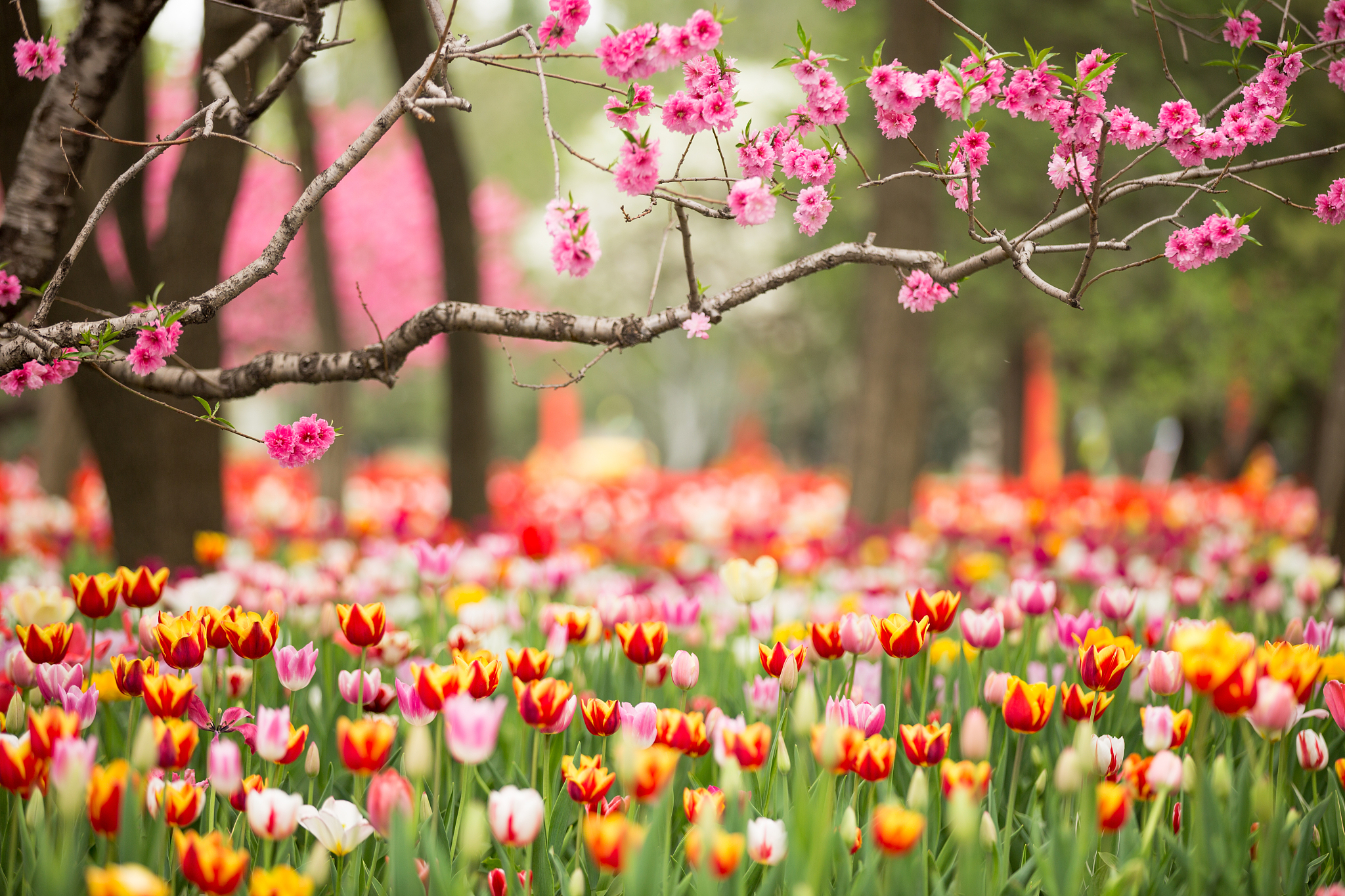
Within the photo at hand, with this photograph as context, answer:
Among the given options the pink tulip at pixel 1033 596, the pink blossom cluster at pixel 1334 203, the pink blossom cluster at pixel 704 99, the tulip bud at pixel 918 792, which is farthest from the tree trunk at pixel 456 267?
the tulip bud at pixel 918 792

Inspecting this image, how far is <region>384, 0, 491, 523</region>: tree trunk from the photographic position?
6.03 meters

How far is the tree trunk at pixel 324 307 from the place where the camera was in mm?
7277

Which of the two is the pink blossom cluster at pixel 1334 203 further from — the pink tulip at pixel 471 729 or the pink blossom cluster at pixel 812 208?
the pink tulip at pixel 471 729

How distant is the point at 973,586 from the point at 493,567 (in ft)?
7.22

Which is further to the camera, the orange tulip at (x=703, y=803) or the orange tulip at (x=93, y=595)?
the orange tulip at (x=93, y=595)

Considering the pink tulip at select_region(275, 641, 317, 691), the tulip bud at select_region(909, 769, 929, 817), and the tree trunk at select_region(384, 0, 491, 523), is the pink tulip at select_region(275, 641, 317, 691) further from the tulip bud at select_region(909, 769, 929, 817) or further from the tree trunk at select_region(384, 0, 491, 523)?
the tree trunk at select_region(384, 0, 491, 523)

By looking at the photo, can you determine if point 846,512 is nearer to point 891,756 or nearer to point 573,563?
point 573,563

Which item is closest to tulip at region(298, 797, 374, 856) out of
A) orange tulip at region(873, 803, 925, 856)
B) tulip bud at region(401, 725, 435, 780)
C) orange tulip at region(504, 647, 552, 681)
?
tulip bud at region(401, 725, 435, 780)

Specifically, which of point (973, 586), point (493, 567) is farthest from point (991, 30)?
point (493, 567)

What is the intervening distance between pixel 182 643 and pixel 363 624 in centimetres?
35

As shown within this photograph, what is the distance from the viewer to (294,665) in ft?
6.66

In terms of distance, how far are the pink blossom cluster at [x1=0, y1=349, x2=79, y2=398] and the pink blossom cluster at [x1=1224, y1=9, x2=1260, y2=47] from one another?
2.94m

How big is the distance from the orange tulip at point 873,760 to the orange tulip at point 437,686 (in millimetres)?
727

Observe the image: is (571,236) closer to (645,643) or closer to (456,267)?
(645,643)
